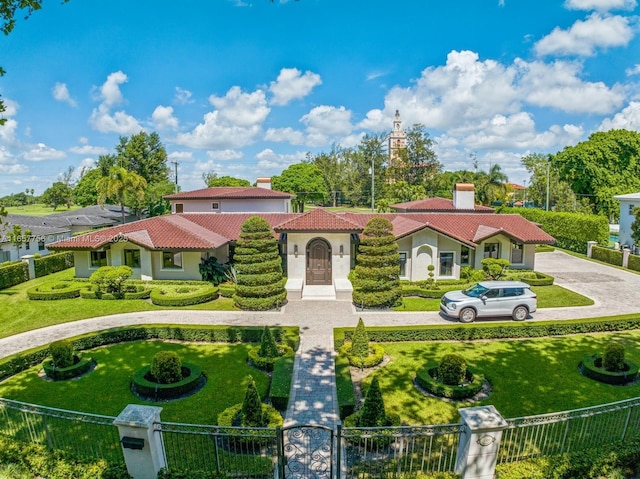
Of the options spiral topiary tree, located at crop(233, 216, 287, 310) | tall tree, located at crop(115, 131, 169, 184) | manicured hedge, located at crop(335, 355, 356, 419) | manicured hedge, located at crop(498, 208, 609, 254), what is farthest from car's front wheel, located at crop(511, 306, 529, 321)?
tall tree, located at crop(115, 131, 169, 184)

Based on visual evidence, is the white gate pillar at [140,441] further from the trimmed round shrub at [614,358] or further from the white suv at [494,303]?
the white suv at [494,303]

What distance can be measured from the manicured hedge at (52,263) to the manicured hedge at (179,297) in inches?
477

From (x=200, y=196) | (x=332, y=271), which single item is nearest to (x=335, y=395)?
(x=332, y=271)

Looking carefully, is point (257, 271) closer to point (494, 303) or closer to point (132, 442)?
point (494, 303)

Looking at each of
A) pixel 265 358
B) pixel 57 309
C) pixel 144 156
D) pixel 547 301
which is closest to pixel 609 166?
pixel 547 301

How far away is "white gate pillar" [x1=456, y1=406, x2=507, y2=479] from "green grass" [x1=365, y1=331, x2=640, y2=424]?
3.28 metres

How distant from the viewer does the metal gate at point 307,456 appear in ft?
27.2

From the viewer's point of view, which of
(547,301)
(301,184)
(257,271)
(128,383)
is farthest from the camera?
(301,184)

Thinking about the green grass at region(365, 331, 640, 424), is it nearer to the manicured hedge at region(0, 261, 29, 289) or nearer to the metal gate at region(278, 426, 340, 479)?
the metal gate at region(278, 426, 340, 479)

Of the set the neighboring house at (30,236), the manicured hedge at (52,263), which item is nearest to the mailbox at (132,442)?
the manicured hedge at (52,263)

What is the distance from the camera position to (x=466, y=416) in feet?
24.4

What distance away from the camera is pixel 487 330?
55.4ft

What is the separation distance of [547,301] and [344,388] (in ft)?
50.6

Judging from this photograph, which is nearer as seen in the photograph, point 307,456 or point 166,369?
point 307,456
